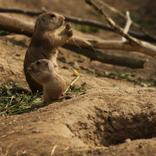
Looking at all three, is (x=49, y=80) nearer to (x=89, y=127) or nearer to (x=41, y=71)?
(x=41, y=71)

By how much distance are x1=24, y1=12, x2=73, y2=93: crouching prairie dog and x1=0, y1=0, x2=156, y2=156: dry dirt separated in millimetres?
1416

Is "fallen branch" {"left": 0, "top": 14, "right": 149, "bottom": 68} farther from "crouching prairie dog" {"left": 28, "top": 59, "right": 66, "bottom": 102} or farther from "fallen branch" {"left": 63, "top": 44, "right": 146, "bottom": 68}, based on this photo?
"crouching prairie dog" {"left": 28, "top": 59, "right": 66, "bottom": 102}

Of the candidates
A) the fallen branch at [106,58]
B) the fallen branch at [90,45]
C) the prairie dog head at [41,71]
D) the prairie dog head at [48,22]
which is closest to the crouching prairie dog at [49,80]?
the prairie dog head at [41,71]

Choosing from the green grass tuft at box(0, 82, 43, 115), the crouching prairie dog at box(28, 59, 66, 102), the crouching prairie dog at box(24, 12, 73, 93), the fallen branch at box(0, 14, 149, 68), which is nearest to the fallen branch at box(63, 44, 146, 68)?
the fallen branch at box(0, 14, 149, 68)

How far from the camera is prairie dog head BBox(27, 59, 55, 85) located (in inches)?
305

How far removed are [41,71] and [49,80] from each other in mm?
183

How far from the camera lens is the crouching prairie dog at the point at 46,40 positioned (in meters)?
8.79

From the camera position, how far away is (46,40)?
9.11m

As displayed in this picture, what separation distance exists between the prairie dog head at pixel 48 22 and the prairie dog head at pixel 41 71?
1.41 m

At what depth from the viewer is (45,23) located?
939 cm

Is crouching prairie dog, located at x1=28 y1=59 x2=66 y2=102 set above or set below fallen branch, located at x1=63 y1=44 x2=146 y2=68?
above

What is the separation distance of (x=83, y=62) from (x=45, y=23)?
2.73m

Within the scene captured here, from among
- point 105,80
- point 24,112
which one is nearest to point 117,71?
point 105,80

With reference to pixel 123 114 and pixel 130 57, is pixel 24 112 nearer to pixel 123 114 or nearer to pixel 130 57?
pixel 123 114
